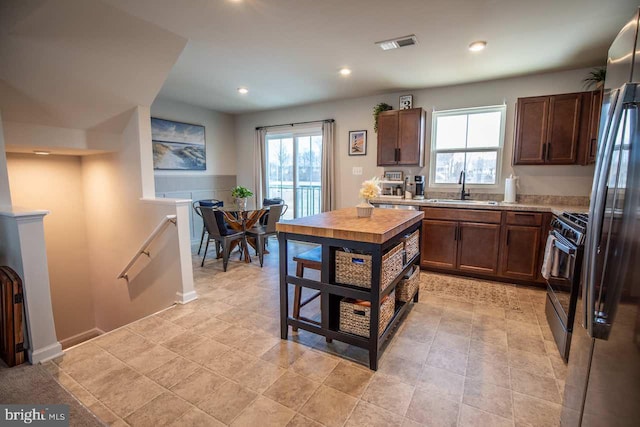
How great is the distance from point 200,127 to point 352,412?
5.52m

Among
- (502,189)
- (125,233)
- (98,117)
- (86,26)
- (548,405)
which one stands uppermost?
(86,26)

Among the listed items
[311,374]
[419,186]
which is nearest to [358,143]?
[419,186]

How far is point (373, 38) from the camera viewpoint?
9.45ft

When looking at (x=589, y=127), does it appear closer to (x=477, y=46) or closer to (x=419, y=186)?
(x=477, y=46)

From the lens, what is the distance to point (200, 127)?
19.0 ft

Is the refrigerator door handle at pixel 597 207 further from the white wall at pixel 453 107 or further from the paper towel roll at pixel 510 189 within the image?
the white wall at pixel 453 107

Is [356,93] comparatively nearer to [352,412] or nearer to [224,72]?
[224,72]

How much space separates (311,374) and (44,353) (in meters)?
1.94

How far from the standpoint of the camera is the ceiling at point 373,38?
7.70 feet

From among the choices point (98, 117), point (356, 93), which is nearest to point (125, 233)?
point (98, 117)

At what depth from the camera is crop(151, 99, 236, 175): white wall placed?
5.24 m

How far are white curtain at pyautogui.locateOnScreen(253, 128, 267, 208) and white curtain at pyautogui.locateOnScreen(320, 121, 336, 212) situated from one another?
1.45 meters

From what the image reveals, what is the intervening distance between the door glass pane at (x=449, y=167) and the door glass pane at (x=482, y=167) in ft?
0.39

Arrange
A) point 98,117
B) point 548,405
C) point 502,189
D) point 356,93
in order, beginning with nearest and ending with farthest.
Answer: point 548,405
point 98,117
point 502,189
point 356,93
